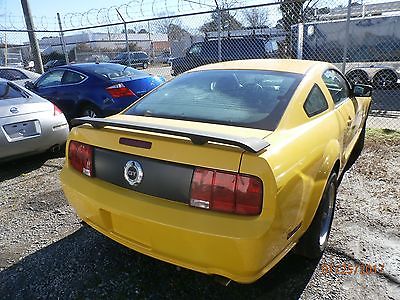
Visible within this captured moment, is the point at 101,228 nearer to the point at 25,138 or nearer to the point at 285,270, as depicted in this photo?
the point at 285,270

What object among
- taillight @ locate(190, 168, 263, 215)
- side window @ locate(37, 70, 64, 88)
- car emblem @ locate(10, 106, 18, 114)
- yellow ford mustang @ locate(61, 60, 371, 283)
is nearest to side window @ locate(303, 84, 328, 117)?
yellow ford mustang @ locate(61, 60, 371, 283)

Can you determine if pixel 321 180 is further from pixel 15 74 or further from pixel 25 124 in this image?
pixel 15 74

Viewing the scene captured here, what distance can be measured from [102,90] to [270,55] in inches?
303

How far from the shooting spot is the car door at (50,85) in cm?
689

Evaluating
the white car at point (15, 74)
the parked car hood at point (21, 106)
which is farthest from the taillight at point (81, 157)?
the white car at point (15, 74)

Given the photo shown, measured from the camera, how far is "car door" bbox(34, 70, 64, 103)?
6895 millimetres

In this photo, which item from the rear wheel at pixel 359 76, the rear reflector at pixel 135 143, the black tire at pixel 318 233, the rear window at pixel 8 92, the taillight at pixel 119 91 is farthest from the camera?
the rear wheel at pixel 359 76

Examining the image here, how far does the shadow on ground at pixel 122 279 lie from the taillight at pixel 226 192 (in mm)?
835

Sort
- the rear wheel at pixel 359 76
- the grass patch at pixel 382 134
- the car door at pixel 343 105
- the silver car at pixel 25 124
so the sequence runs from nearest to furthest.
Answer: the car door at pixel 343 105, the silver car at pixel 25 124, the grass patch at pixel 382 134, the rear wheel at pixel 359 76

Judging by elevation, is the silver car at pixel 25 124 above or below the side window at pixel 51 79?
below

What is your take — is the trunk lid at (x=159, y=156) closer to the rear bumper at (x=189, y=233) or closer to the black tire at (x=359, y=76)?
the rear bumper at (x=189, y=233)

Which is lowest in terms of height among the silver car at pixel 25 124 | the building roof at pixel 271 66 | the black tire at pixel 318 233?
the black tire at pixel 318 233

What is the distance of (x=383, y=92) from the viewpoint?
11602 millimetres

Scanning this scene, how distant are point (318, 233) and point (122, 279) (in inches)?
57.1
